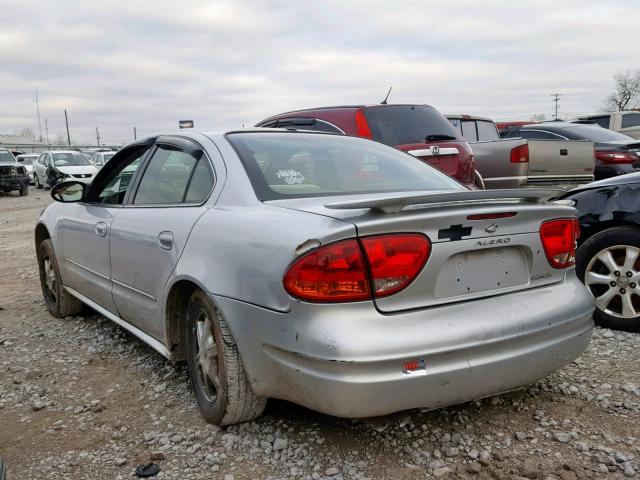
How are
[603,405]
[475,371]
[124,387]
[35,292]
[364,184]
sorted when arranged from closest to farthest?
1. [475,371]
2. [603,405]
3. [364,184]
4. [124,387]
5. [35,292]

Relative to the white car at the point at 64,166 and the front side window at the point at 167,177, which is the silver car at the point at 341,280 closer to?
the front side window at the point at 167,177

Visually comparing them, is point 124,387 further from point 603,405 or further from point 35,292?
point 35,292

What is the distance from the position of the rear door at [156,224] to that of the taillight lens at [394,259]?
3.49 ft

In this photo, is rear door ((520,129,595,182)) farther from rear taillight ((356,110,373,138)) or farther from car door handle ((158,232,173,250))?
car door handle ((158,232,173,250))

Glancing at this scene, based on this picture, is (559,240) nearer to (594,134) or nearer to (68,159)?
(594,134)

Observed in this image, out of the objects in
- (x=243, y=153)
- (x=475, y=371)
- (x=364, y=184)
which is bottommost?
(x=475, y=371)

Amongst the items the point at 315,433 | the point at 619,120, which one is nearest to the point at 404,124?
the point at 315,433

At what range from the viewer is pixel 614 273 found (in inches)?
157

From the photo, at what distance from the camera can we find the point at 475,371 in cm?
237

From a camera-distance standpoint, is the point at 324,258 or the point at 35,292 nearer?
the point at 324,258

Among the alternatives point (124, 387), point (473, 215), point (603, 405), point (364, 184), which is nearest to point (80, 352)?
point (124, 387)

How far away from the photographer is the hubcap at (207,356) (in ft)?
9.37

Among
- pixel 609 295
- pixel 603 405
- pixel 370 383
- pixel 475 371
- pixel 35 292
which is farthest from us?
pixel 35 292

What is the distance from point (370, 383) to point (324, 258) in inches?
19.6
